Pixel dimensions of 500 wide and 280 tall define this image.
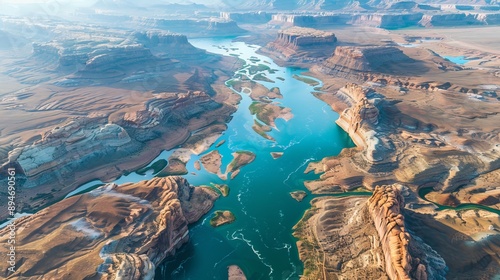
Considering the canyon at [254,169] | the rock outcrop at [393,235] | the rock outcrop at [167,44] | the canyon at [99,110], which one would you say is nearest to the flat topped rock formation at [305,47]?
the canyon at [254,169]

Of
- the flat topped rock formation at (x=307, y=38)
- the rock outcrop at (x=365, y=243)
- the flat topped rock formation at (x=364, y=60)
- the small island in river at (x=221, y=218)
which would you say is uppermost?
the flat topped rock formation at (x=307, y=38)

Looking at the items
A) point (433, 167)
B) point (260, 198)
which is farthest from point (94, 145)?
point (433, 167)

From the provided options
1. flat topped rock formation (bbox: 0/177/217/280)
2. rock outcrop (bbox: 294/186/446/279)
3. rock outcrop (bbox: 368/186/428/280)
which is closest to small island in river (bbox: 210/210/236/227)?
flat topped rock formation (bbox: 0/177/217/280)

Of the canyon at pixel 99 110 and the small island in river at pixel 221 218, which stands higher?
the canyon at pixel 99 110

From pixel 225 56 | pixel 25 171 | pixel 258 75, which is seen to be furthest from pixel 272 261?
pixel 225 56

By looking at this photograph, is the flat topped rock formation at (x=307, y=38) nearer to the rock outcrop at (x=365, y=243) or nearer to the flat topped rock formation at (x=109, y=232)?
the rock outcrop at (x=365, y=243)

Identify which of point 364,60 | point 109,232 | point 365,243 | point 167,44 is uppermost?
point 167,44

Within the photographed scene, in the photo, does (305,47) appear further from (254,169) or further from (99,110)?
(254,169)
